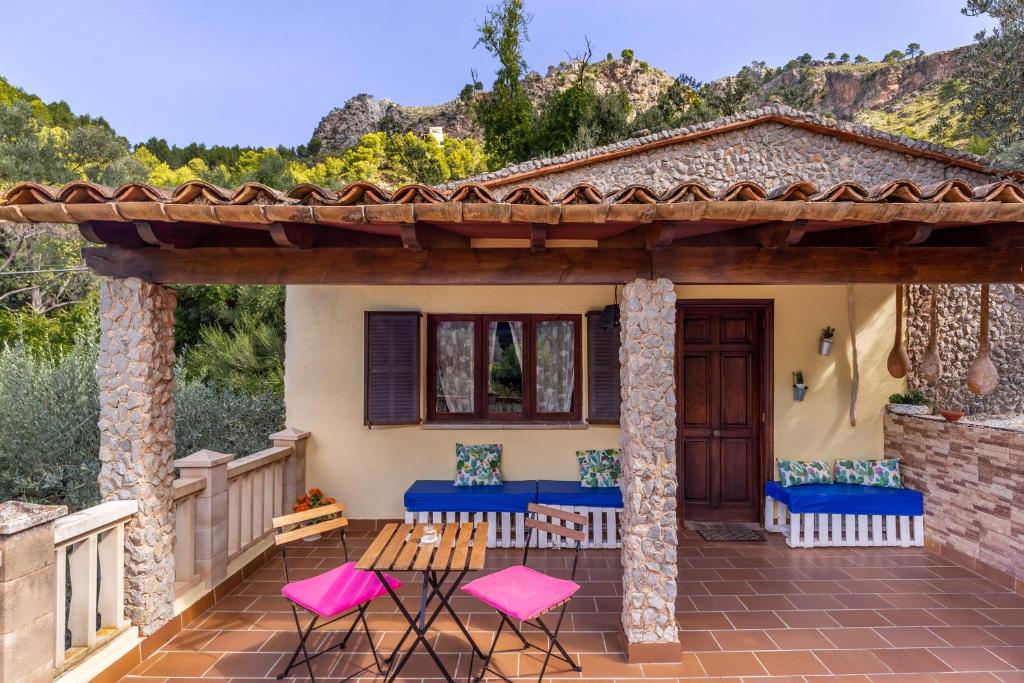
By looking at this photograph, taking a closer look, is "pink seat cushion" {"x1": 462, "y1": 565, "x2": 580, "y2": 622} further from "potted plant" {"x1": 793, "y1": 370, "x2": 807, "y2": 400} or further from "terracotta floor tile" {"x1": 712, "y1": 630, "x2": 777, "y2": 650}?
"potted plant" {"x1": 793, "y1": 370, "x2": 807, "y2": 400}

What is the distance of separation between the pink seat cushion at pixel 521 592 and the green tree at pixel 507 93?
636 inches

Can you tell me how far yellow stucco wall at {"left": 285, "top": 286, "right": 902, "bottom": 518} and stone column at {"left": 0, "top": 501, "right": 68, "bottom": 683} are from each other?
11.5 ft

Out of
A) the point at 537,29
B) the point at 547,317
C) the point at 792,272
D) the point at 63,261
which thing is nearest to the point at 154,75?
the point at 63,261

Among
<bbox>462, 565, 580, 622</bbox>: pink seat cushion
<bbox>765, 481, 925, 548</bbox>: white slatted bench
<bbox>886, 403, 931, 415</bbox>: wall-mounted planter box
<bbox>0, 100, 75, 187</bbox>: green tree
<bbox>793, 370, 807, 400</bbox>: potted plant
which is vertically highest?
<bbox>0, 100, 75, 187</bbox>: green tree

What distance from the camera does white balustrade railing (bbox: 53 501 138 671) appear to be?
2934 mm

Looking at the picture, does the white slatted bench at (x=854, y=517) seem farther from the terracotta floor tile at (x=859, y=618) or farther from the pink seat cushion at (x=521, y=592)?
the pink seat cushion at (x=521, y=592)

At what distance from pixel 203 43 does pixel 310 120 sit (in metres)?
18.9

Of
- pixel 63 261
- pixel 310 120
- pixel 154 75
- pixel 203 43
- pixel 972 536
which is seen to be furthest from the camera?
pixel 310 120

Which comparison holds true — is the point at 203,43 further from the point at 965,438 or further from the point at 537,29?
the point at 965,438

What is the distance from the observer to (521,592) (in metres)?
3.31

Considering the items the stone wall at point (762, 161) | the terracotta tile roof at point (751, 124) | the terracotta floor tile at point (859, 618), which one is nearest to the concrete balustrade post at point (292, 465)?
the terracotta tile roof at point (751, 124)

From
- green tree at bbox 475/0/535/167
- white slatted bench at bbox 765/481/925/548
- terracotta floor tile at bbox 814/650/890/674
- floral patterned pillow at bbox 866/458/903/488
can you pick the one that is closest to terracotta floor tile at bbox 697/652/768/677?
terracotta floor tile at bbox 814/650/890/674

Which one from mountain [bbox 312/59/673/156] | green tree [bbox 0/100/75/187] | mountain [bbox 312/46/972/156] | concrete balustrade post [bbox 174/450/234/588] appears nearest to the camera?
concrete balustrade post [bbox 174/450/234/588]

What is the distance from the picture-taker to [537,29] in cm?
1881
